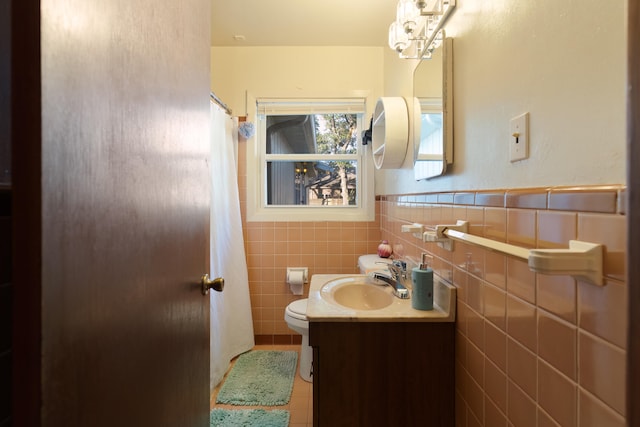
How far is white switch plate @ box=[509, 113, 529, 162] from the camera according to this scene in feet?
2.20

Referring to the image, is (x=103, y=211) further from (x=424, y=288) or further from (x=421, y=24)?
(x=421, y=24)

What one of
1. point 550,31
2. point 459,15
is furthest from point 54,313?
point 459,15

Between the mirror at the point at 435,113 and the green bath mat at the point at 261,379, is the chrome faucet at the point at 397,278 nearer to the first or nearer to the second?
the mirror at the point at 435,113

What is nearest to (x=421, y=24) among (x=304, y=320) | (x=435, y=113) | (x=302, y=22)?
(x=435, y=113)

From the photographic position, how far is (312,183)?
8.19ft

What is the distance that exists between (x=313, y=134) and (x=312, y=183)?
42 centimetres

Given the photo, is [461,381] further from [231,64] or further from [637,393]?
[231,64]

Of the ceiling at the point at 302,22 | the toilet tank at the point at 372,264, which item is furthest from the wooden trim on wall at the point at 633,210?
the ceiling at the point at 302,22

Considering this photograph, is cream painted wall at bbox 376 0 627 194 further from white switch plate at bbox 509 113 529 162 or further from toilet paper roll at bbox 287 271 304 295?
toilet paper roll at bbox 287 271 304 295

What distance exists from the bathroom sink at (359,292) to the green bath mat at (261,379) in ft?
2.54

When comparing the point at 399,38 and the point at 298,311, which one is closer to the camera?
the point at 399,38

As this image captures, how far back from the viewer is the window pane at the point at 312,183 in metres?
2.49

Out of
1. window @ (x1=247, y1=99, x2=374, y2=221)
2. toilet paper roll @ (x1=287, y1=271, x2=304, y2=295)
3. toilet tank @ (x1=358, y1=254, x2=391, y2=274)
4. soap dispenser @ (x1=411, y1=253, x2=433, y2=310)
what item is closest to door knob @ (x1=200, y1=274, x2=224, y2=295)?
soap dispenser @ (x1=411, y1=253, x2=433, y2=310)

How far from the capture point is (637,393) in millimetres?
278
